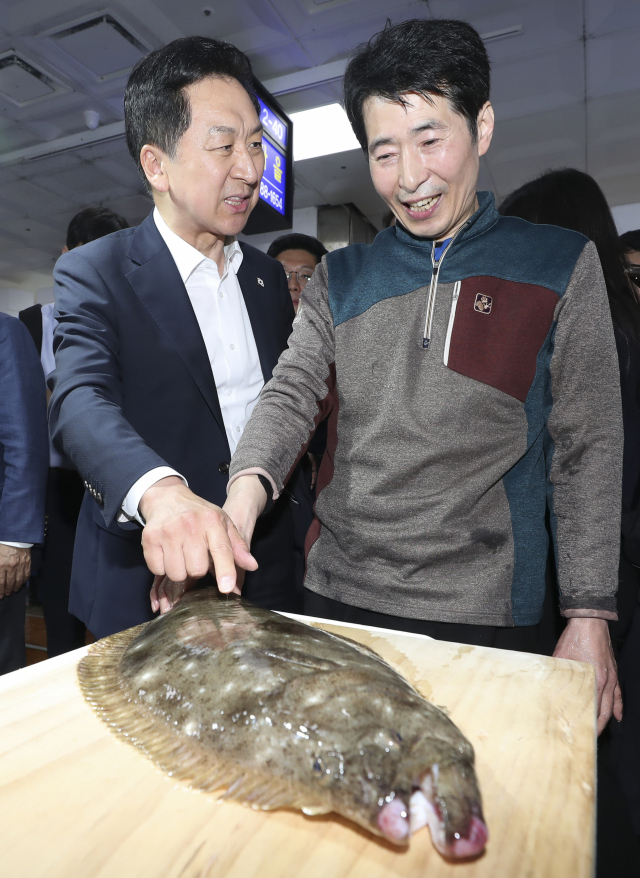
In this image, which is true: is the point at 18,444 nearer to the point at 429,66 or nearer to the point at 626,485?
the point at 429,66

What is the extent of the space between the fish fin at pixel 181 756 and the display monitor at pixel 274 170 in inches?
176

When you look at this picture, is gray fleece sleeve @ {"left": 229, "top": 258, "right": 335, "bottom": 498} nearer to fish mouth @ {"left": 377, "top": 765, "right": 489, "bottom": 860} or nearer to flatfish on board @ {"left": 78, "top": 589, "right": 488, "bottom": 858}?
flatfish on board @ {"left": 78, "top": 589, "right": 488, "bottom": 858}

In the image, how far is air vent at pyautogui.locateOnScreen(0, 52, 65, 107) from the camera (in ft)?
15.1

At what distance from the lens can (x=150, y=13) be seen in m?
4.03

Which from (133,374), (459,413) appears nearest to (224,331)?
(133,374)

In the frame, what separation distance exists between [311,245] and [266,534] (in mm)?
2615

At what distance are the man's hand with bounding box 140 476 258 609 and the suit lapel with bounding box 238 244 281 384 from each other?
28.4 inches

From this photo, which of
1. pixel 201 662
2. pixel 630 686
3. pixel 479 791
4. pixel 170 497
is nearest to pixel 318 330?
pixel 170 497

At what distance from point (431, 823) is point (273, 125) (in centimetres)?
535

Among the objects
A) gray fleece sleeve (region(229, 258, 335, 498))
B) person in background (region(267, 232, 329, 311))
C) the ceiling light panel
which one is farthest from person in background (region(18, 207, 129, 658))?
the ceiling light panel

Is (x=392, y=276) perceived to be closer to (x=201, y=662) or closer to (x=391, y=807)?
(x=201, y=662)

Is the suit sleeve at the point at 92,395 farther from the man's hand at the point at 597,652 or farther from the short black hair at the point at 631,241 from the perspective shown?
the short black hair at the point at 631,241

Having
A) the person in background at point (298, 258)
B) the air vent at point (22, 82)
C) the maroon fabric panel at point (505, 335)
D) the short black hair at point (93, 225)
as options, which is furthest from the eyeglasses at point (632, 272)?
the air vent at point (22, 82)

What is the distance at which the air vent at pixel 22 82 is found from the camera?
181 inches
